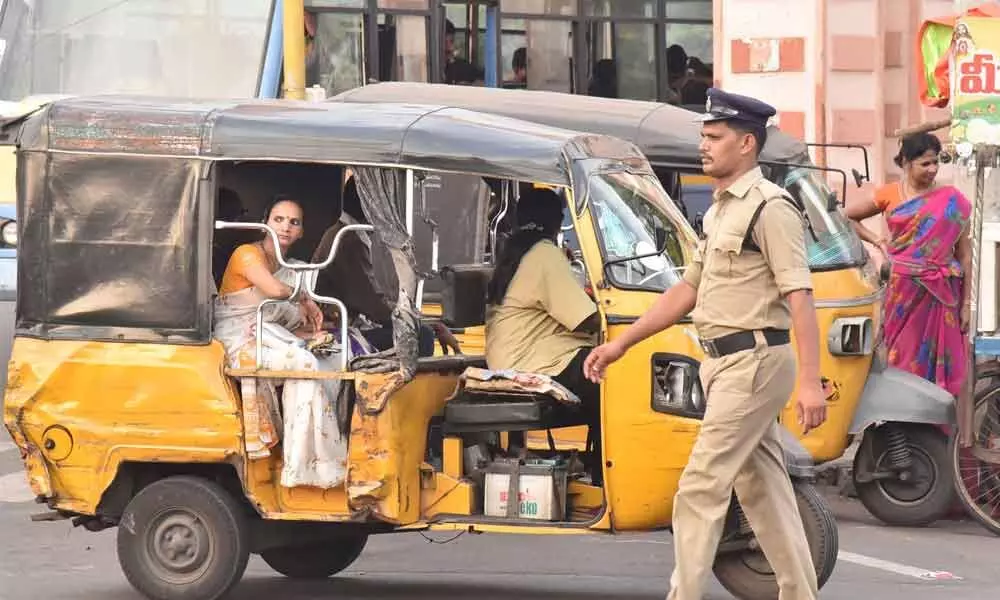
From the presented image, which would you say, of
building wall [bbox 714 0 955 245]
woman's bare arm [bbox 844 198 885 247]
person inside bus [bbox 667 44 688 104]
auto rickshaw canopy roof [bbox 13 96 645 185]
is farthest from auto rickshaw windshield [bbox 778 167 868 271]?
person inside bus [bbox 667 44 688 104]

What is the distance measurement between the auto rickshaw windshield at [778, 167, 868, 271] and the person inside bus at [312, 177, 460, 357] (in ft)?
8.16

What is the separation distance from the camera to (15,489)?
1238cm

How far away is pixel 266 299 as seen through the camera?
8695 mm

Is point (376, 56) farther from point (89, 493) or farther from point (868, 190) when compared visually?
point (89, 493)

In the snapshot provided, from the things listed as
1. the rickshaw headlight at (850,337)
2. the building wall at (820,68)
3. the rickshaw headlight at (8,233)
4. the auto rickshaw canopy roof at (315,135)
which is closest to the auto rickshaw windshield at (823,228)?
the rickshaw headlight at (850,337)

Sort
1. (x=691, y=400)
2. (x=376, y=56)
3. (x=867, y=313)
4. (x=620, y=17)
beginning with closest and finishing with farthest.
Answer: (x=691, y=400) < (x=867, y=313) < (x=376, y=56) < (x=620, y=17)

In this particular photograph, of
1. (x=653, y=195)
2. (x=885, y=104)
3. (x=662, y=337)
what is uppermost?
(x=885, y=104)

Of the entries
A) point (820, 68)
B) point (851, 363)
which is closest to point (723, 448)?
point (851, 363)

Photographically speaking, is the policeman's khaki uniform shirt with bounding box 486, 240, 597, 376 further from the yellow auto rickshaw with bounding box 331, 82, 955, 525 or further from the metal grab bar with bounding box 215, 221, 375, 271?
the yellow auto rickshaw with bounding box 331, 82, 955, 525

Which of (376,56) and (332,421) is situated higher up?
(376,56)

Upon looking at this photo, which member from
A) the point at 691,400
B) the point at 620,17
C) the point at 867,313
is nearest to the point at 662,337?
the point at 691,400

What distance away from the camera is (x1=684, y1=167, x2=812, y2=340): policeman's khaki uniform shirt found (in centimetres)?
744

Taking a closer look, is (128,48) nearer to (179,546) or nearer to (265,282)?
(265,282)

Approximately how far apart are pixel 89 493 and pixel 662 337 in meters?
2.34
